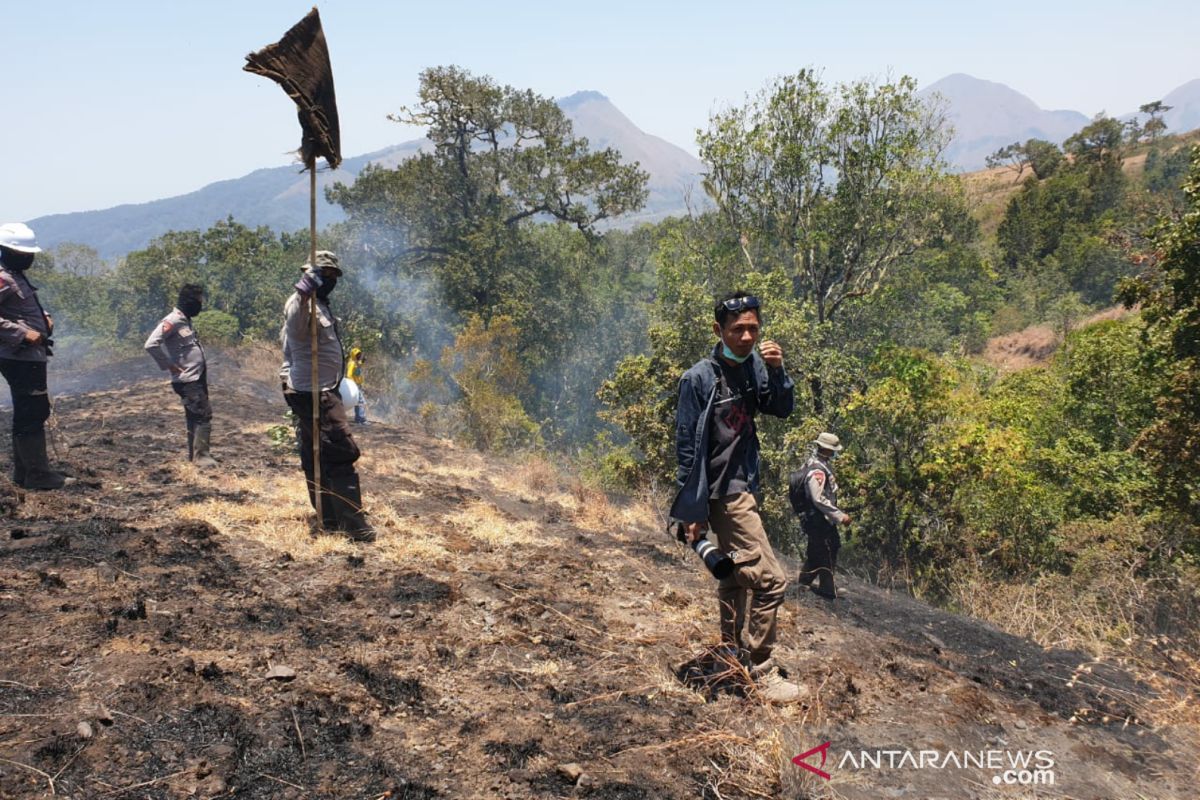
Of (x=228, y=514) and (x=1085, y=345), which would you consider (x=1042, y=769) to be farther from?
(x=1085, y=345)

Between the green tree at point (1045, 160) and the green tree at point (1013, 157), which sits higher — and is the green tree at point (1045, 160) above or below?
below

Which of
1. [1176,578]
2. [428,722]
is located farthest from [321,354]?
[1176,578]

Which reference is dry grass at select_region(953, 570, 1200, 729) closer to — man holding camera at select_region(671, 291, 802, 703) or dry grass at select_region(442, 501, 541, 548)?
man holding camera at select_region(671, 291, 802, 703)

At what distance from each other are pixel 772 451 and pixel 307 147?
304 inches

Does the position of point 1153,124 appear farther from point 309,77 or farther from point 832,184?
point 309,77

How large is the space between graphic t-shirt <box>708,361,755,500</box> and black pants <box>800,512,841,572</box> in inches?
105

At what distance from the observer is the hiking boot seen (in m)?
3.59

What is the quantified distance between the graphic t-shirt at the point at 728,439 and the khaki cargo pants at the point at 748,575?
2.8 inches

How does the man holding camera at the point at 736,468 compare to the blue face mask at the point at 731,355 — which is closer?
the man holding camera at the point at 736,468

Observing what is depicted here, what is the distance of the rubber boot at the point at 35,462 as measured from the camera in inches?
224

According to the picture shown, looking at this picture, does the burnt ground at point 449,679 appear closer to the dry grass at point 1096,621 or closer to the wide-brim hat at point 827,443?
the dry grass at point 1096,621

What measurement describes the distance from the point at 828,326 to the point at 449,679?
1011 centimetres

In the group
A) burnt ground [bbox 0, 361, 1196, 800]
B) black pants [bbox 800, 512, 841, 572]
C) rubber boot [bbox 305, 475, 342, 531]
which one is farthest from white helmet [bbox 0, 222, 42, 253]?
black pants [bbox 800, 512, 841, 572]

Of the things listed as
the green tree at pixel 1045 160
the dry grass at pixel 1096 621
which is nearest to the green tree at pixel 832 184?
the dry grass at pixel 1096 621
